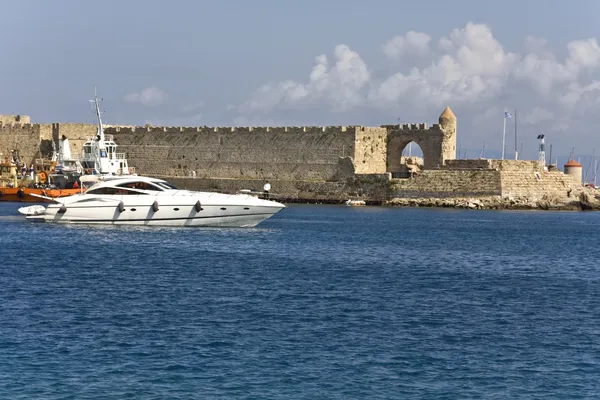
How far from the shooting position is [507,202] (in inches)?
1943

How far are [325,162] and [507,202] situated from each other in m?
9.14

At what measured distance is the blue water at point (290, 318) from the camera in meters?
12.9

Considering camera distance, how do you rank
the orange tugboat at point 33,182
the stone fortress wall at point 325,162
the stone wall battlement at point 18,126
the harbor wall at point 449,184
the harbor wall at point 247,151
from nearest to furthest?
the orange tugboat at point 33,182, the harbor wall at point 449,184, the stone fortress wall at point 325,162, the harbor wall at point 247,151, the stone wall battlement at point 18,126

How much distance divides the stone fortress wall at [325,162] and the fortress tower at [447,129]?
0.05 m

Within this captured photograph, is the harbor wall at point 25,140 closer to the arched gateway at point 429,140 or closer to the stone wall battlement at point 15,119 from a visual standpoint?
the stone wall battlement at point 15,119

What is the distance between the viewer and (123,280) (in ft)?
68.1

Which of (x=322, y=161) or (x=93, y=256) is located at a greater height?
(x=322, y=161)

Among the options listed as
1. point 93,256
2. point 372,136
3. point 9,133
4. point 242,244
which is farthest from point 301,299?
point 9,133

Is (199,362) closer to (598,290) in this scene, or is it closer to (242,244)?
(598,290)

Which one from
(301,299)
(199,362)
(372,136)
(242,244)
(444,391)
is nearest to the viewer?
(444,391)

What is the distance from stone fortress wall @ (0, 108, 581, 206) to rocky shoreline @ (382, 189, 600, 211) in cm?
27

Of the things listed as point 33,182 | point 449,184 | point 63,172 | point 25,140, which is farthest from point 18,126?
point 449,184

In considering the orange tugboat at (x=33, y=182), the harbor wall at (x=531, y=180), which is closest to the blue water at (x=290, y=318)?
the orange tugboat at (x=33, y=182)

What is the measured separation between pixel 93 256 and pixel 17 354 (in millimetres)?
11209
